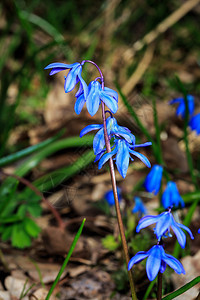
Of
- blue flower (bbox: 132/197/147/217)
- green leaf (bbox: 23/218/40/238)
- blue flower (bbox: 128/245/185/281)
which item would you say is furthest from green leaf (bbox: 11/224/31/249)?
blue flower (bbox: 128/245/185/281)

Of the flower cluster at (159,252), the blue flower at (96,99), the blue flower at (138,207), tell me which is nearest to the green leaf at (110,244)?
the blue flower at (138,207)

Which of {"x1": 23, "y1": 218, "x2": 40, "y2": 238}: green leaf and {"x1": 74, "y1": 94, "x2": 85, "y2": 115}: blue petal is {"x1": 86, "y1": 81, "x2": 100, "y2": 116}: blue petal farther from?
{"x1": 23, "y1": 218, "x2": 40, "y2": 238}: green leaf

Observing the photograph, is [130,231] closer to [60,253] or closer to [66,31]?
[60,253]

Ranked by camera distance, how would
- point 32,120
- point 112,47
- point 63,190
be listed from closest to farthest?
1. point 63,190
2. point 32,120
3. point 112,47

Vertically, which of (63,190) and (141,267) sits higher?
(63,190)

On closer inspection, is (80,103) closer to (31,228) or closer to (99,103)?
(99,103)

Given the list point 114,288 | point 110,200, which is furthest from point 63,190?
point 114,288

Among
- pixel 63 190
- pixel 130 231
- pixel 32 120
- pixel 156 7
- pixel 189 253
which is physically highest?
pixel 156 7

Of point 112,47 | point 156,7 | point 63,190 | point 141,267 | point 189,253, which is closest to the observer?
point 141,267
